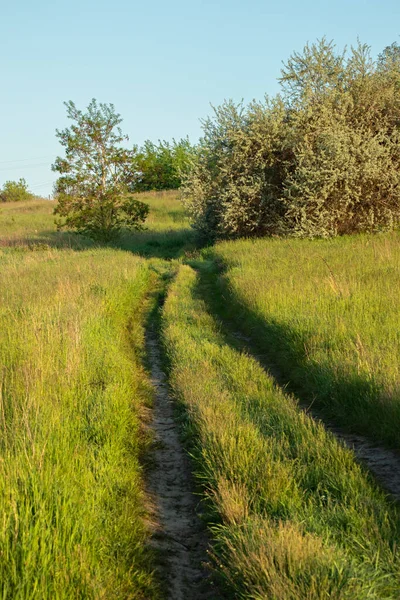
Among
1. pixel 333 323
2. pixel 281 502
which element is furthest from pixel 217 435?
pixel 333 323

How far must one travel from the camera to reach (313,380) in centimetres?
762

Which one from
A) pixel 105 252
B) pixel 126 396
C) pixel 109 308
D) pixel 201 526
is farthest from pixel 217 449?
pixel 105 252

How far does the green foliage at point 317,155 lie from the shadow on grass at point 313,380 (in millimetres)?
11015

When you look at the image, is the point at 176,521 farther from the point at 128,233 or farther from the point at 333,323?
the point at 128,233

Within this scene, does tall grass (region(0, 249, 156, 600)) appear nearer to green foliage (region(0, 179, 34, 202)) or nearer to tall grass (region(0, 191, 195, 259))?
tall grass (region(0, 191, 195, 259))

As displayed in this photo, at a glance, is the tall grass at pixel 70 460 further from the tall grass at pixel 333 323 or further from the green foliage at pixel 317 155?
the green foliage at pixel 317 155

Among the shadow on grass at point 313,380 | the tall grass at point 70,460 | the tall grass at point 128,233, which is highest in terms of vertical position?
the tall grass at point 128,233

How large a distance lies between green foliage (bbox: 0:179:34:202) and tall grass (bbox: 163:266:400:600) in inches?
3418

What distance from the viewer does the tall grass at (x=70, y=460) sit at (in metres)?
3.31

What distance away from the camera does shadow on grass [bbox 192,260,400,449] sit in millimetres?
6073

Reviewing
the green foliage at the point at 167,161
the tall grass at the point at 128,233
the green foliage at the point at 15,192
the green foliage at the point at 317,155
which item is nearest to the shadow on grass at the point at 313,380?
the green foliage at the point at 317,155

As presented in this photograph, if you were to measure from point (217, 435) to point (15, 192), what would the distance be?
9018 centimetres

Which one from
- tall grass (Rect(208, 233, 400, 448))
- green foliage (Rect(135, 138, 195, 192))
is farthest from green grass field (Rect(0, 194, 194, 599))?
green foliage (Rect(135, 138, 195, 192))

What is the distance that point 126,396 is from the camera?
22.8 feet
